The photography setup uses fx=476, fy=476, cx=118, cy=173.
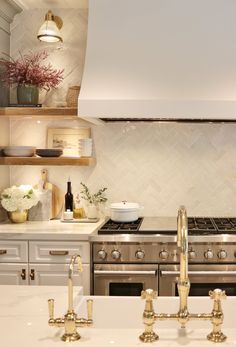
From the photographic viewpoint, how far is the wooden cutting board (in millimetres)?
3980

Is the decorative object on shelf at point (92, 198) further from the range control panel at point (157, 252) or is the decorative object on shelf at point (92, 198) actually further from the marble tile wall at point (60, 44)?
the marble tile wall at point (60, 44)

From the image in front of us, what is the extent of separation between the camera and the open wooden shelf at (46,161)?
3676mm

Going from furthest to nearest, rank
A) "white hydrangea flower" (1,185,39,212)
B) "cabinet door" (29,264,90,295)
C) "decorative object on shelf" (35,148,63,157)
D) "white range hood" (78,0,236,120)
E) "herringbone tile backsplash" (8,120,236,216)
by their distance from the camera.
A: "herringbone tile backsplash" (8,120,236,216)
"decorative object on shelf" (35,148,63,157)
"white hydrangea flower" (1,185,39,212)
"cabinet door" (29,264,90,295)
"white range hood" (78,0,236,120)

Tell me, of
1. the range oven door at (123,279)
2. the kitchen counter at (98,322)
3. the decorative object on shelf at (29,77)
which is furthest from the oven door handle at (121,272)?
the decorative object on shelf at (29,77)

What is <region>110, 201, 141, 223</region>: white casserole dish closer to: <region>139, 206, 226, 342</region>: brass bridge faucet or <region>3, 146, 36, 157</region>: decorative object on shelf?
<region>3, 146, 36, 157</region>: decorative object on shelf

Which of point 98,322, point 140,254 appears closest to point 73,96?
point 140,254

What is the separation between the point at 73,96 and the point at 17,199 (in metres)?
0.92

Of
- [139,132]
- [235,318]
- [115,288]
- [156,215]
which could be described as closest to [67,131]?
[139,132]

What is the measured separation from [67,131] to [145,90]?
1024 millimetres

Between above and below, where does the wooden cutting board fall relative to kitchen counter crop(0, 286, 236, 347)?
above

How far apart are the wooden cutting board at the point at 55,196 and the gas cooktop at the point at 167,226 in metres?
0.49

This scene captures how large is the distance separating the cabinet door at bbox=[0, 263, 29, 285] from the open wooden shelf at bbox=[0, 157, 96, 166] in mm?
821

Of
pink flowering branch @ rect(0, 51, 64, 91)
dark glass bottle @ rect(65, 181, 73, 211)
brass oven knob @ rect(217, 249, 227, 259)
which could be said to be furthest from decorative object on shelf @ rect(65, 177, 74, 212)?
brass oven knob @ rect(217, 249, 227, 259)

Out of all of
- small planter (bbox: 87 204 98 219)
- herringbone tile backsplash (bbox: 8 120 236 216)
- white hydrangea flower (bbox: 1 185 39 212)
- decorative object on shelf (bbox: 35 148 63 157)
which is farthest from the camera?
herringbone tile backsplash (bbox: 8 120 236 216)
